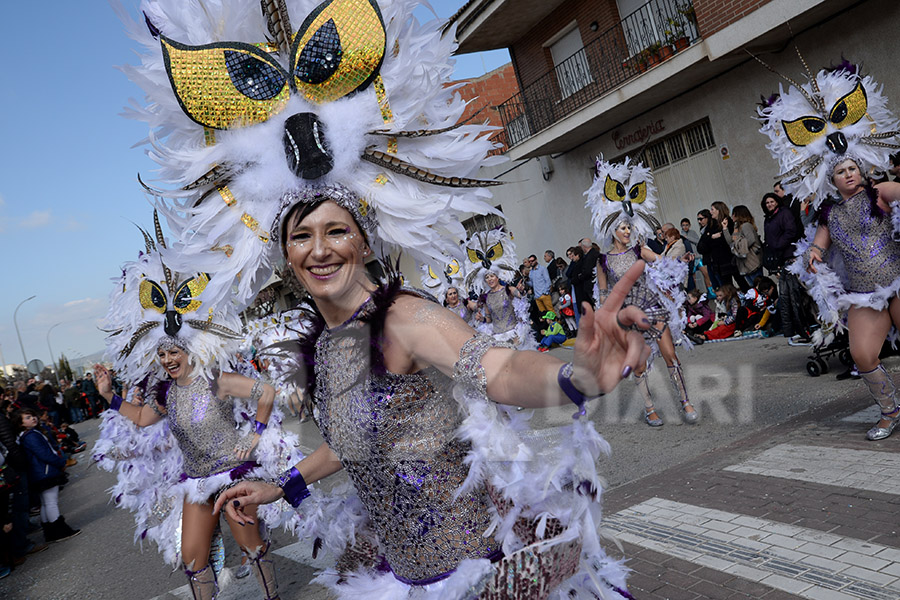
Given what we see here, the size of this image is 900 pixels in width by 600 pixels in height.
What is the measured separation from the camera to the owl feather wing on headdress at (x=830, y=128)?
17.2 feet

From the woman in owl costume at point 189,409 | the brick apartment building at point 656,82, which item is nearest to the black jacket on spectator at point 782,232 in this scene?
the brick apartment building at point 656,82

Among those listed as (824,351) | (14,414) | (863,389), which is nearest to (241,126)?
(863,389)

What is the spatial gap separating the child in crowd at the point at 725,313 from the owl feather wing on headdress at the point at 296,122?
946 centimetres

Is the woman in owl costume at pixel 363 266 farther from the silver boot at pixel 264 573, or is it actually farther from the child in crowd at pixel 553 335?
the child in crowd at pixel 553 335

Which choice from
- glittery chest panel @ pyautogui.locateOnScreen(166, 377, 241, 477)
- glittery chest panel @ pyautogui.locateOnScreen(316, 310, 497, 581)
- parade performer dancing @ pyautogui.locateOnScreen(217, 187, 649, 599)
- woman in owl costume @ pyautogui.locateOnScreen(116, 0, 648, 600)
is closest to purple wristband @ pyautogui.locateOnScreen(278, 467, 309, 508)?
woman in owl costume @ pyautogui.locateOnScreen(116, 0, 648, 600)

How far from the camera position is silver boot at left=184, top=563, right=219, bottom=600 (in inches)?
163

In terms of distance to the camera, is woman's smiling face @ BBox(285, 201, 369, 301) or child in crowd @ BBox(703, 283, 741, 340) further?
child in crowd @ BBox(703, 283, 741, 340)

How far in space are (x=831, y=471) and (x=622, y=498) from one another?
1331mm

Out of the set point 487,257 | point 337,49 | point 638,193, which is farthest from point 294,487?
point 487,257

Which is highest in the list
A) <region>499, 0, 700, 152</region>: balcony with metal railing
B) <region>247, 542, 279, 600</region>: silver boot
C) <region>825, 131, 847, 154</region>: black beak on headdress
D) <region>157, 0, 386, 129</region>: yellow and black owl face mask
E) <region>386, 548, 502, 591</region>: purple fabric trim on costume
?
<region>499, 0, 700, 152</region>: balcony with metal railing

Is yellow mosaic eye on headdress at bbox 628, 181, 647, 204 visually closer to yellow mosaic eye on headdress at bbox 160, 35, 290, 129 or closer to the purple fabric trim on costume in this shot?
yellow mosaic eye on headdress at bbox 160, 35, 290, 129

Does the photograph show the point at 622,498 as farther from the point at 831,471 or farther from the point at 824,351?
the point at 824,351

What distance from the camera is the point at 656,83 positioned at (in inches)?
540

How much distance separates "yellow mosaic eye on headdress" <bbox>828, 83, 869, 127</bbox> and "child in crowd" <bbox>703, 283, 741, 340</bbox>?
581cm
